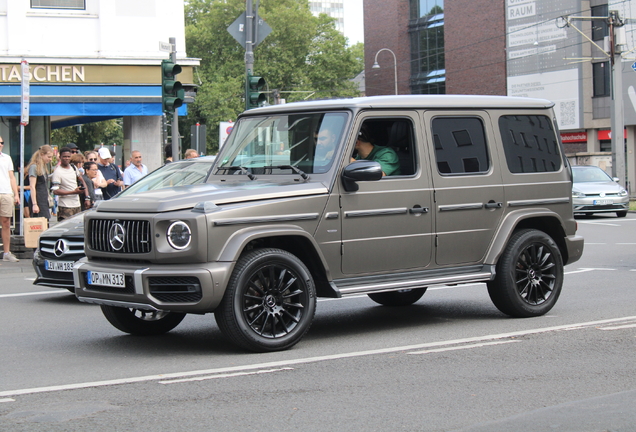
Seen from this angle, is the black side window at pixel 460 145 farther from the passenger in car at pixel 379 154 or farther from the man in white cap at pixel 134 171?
the man in white cap at pixel 134 171

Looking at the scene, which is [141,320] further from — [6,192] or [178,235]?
[6,192]

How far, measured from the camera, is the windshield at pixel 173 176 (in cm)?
1115

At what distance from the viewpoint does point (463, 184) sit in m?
8.22

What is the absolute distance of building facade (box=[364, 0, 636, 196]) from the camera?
52.2 m

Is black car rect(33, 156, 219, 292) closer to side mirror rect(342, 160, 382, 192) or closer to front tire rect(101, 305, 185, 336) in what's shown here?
front tire rect(101, 305, 185, 336)

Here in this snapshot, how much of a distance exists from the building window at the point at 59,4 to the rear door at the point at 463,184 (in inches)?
674

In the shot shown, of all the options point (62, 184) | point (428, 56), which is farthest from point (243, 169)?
point (428, 56)

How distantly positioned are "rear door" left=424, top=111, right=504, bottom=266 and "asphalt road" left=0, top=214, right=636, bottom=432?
771 mm

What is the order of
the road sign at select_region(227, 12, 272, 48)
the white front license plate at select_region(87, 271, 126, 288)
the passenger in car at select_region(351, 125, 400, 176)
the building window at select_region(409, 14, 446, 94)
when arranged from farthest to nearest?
the building window at select_region(409, 14, 446, 94), the road sign at select_region(227, 12, 272, 48), the passenger in car at select_region(351, 125, 400, 176), the white front license plate at select_region(87, 271, 126, 288)

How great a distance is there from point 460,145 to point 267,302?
250 centimetres

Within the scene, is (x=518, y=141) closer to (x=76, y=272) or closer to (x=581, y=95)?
(x=76, y=272)

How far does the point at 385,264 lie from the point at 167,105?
10170 mm

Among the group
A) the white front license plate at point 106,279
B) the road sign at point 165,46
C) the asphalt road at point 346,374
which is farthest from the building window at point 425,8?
the white front license plate at point 106,279

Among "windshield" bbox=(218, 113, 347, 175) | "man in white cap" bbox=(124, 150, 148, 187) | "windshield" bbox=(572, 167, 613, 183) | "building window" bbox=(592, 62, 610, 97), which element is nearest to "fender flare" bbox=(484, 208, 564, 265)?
"windshield" bbox=(218, 113, 347, 175)
